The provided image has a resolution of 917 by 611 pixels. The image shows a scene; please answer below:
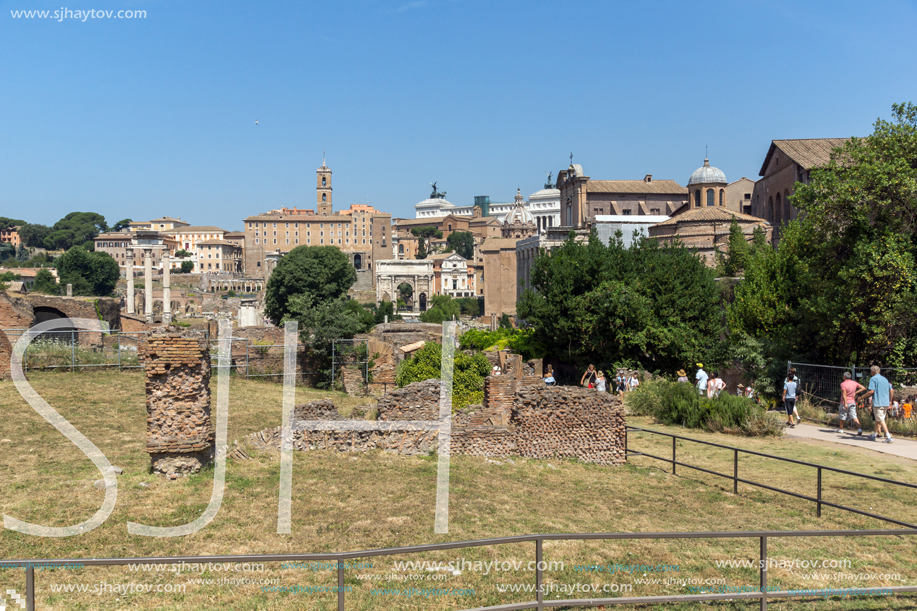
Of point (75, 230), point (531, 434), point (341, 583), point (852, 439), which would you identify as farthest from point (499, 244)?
point (75, 230)

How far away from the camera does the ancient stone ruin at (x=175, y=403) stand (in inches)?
350

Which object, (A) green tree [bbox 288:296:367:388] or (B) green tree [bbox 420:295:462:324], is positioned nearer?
(A) green tree [bbox 288:296:367:388]

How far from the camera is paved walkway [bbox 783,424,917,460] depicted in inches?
429

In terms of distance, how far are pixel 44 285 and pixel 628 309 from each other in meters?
78.8

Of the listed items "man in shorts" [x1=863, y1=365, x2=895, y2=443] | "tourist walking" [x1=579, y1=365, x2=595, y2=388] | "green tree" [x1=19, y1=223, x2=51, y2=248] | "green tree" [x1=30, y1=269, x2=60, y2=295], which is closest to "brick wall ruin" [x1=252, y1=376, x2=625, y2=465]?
"man in shorts" [x1=863, y1=365, x2=895, y2=443]

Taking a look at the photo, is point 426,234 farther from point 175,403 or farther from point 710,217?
point 175,403

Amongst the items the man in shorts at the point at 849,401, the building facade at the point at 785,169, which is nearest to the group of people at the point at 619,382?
the man in shorts at the point at 849,401

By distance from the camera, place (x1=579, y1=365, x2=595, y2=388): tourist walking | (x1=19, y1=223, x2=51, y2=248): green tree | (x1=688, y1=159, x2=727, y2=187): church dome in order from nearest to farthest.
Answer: (x1=579, y1=365, x2=595, y2=388): tourist walking, (x1=688, y1=159, x2=727, y2=187): church dome, (x1=19, y1=223, x2=51, y2=248): green tree

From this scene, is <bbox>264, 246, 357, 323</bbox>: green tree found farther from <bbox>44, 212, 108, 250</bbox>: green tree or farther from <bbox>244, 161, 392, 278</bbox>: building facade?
<bbox>44, 212, 108, 250</bbox>: green tree

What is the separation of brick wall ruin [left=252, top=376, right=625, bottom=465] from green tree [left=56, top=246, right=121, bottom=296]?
8676 cm

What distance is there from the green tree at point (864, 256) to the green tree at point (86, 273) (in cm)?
8758

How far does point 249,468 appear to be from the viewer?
9.46 metres

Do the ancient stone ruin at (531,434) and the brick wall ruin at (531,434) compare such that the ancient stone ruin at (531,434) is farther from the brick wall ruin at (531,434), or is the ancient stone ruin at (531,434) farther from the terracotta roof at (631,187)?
the terracotta roof at (631,187)

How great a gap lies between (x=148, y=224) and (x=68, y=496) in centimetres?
15213
